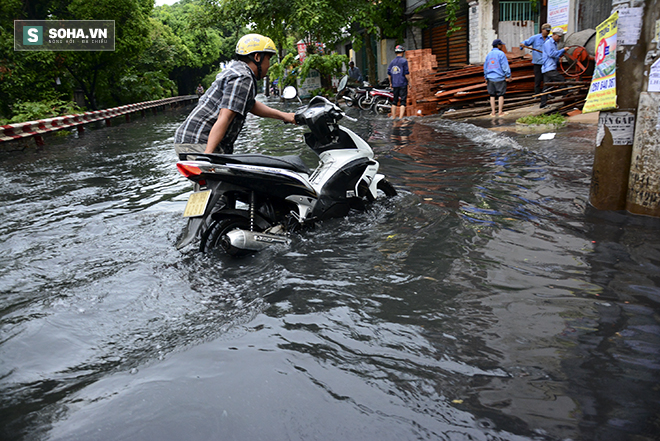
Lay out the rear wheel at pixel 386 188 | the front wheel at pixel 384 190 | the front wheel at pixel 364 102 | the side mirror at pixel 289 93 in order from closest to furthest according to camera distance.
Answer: the side mirror at pixel 289 93 → the front wheel at pixel 384 190 → the rear wheel at pixel 386 188 → the front wheel at pixel 364 102

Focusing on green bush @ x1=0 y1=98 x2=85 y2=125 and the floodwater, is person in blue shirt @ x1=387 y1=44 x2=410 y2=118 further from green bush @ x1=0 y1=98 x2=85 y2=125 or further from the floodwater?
green bush @ x1=0 y1=98 x2=85 y2=125

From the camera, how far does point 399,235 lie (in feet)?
15.6

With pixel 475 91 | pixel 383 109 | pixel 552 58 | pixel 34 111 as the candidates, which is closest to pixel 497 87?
pixel 552 58

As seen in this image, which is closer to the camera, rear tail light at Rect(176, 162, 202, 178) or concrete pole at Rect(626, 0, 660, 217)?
rear tail light at Rect(176, 162, 202, 178)

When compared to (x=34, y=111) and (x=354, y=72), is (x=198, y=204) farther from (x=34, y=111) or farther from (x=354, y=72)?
(x=354, y=72)

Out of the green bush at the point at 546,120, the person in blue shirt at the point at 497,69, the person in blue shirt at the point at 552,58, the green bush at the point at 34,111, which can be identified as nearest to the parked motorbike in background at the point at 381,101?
the person in blue shirt at the point at 497,69

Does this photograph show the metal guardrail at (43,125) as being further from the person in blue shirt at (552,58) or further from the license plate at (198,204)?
the person in blue shirt at (552,58)

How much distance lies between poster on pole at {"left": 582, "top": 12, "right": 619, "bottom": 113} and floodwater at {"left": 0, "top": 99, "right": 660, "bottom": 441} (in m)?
1.03

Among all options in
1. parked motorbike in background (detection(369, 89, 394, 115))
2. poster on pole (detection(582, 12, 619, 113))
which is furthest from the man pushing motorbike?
parked motorbike in background (detection(369, 89, 394, 115))

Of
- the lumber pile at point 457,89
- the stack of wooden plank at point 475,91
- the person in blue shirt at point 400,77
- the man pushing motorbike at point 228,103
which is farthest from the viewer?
the lumber pile at point 457,89

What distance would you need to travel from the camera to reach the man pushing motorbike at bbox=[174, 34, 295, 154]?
14.5 feet

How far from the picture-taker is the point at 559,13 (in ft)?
→ 53.7

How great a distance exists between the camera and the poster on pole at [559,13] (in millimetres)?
16000

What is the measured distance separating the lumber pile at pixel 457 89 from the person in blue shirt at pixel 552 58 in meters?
1.82
